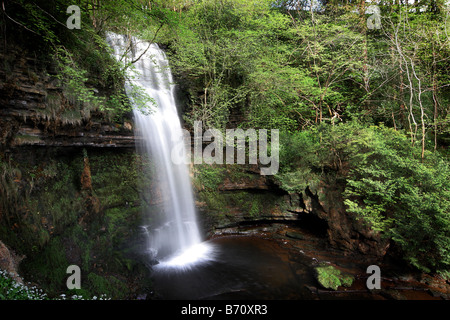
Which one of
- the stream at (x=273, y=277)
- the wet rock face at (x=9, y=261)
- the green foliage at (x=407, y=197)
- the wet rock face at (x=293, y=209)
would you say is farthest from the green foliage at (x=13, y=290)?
the green foliage at (x=407, y=197)

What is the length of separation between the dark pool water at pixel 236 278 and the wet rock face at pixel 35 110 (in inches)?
187

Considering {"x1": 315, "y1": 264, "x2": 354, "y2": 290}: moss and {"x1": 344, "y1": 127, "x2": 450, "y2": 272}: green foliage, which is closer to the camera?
{"x1": 344, "y1": 127, "x2": 450, "y2": 272}: green foliage

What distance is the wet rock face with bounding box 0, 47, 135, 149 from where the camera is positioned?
4.78m

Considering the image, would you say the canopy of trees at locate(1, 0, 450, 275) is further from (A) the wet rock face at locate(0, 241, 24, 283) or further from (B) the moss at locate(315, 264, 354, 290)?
(A) the wet rock face at locate(0, 241, 24, 283)

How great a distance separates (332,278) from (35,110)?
900cm

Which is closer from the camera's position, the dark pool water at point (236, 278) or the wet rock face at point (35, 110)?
the wet rock face at point (35, 110)

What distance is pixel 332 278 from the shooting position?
6.12 m

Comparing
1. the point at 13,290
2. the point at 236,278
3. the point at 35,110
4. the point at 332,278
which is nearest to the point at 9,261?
the point at 13,290

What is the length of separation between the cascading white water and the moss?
Answer: 11.9ft

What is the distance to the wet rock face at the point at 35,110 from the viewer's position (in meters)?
4.78

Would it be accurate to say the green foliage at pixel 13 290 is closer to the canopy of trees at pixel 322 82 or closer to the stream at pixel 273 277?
the stream at pixel 273 277

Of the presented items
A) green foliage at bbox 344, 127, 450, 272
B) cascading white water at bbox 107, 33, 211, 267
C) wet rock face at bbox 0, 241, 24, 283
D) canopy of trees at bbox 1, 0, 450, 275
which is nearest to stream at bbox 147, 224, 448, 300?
cascading white water at bbox 107, 33, 211, 267
